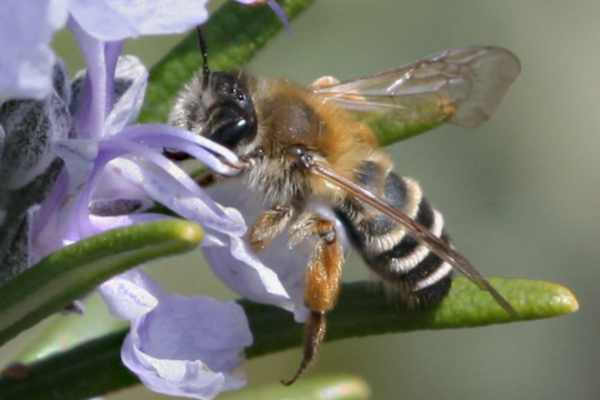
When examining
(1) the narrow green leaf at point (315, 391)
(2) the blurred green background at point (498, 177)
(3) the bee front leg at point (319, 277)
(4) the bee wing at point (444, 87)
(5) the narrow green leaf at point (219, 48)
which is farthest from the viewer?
(2) the blurred green background at point (498, 177)

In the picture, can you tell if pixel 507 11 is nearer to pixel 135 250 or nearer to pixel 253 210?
pixel 253 210

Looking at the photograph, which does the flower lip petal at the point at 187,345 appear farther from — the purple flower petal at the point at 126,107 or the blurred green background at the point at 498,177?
the blurred green background at the point at 498,177

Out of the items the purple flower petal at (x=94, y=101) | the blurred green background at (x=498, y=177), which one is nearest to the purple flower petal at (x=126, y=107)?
the purple flower petal at (x=94, y=101)

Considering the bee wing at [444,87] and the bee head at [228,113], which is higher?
the bee head at [228,113]

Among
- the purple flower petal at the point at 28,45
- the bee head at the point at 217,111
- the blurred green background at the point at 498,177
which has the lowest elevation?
the blurred green background at the point at 498,177

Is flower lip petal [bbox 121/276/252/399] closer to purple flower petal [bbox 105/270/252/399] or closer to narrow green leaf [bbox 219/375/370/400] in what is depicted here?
purple flower petal [bbox 105/270/252/399]

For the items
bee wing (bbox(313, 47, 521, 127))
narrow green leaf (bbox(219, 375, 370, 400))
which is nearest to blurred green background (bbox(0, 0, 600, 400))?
narrow green leaf (bbox(219, 375, 370, 400))
